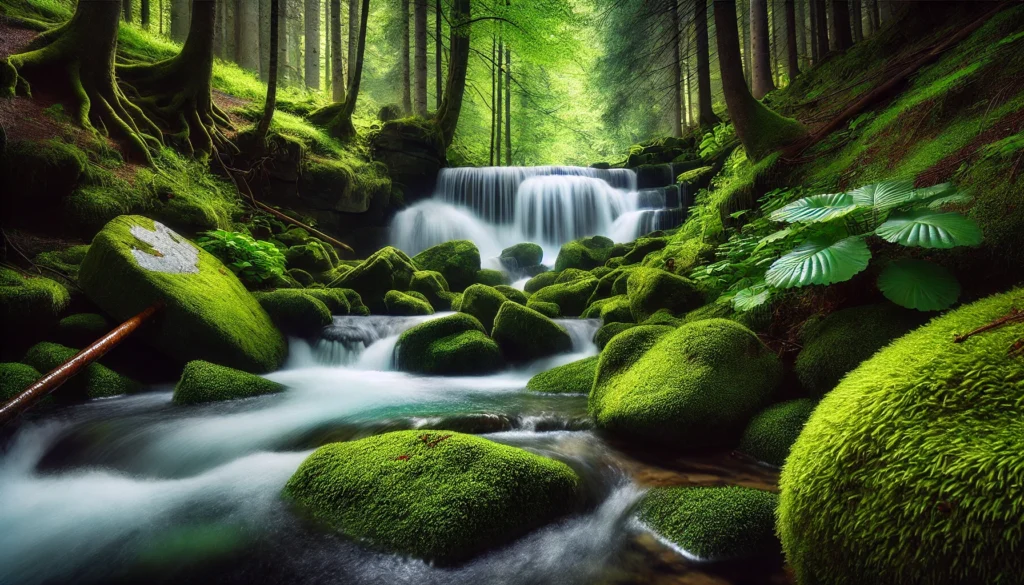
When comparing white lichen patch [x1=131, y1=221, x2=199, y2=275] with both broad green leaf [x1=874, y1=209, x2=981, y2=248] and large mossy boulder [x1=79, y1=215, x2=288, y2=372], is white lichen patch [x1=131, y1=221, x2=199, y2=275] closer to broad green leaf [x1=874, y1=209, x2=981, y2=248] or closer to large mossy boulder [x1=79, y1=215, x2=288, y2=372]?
large mossy boulder [x1=79, y1=215, x2=288, y2=372]

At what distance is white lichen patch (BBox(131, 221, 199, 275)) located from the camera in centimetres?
541

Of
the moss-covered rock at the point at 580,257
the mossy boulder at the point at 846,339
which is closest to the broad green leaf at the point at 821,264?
the mossy boulder at the point at 846,339

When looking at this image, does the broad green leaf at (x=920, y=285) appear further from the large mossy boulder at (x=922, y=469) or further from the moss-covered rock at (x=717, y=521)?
the moss-covered rock at (x=717, y=521)

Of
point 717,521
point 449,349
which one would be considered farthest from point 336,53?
point 717,521

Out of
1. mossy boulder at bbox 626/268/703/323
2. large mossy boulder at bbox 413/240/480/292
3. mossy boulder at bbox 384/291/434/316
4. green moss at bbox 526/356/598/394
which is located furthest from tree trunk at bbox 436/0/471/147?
green moss at bbox 526/356/598/394

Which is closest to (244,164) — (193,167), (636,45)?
(193,167)

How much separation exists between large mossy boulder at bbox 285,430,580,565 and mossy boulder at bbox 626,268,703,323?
363cm

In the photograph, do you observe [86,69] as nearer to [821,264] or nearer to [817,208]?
[817,208]

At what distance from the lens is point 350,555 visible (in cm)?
229

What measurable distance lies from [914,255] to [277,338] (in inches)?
289

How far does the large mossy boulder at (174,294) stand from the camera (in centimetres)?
507

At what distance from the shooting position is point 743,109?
588 centimetres

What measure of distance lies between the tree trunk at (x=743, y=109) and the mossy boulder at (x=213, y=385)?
6867 mm

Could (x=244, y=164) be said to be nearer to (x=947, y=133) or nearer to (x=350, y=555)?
(x=350, y=555)
